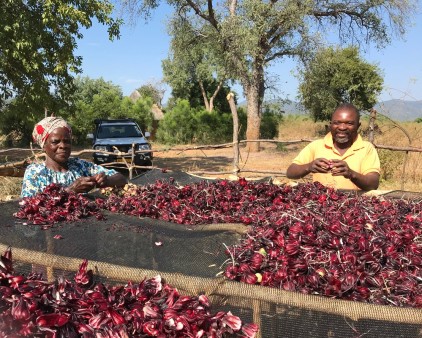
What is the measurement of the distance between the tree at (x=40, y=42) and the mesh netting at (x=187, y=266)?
6958 mm

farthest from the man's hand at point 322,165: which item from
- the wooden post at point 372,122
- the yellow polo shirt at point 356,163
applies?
the wooden post at point 372,122

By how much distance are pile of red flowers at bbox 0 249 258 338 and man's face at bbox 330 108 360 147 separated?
7.37 feet

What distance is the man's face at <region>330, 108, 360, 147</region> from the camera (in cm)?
328

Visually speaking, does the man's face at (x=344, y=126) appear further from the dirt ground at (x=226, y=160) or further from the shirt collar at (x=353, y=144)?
the dirt ground at (x=226, y=160)

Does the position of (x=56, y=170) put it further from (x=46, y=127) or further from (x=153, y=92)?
(x=153, y=92)

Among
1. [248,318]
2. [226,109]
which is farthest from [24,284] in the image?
[226,109]

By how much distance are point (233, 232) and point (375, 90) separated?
24.6 metres

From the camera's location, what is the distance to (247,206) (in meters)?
2.73

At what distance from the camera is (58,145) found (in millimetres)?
3057

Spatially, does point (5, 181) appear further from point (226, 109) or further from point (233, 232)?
point (226, 109)

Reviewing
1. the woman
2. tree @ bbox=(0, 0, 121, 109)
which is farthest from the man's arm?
tree @ bbox=(0, 0, 121, 109)

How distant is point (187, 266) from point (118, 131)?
437 inches

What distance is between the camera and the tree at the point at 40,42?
8641mm

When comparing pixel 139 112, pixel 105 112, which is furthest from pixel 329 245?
pixel 139 112
